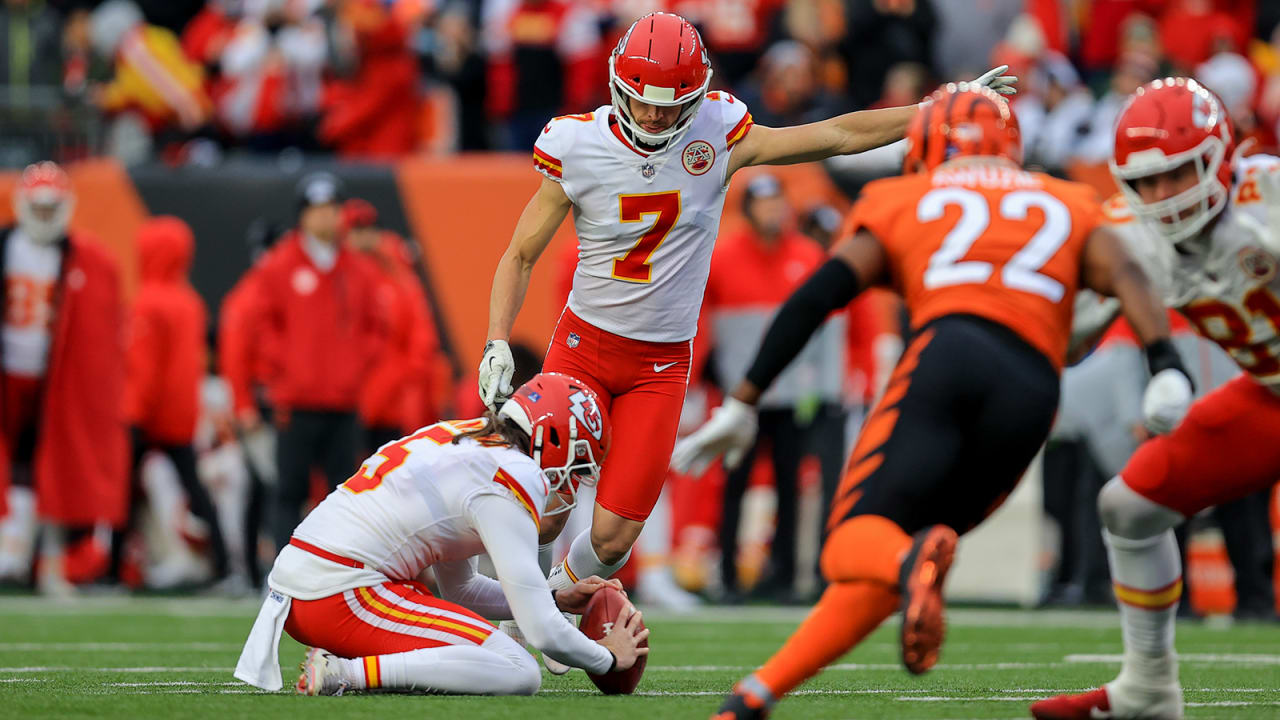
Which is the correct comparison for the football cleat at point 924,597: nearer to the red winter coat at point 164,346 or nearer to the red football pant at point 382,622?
the red football pant at point 382,622

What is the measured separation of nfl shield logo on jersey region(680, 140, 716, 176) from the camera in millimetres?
5969

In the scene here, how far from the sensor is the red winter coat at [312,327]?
1012cm

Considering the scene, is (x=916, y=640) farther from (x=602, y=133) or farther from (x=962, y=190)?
Result: (x=602, y=133)

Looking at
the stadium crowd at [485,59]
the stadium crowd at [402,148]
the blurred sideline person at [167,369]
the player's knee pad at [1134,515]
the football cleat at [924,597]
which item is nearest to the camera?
the football cleat at [924,597]

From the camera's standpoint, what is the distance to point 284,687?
18.3 ft

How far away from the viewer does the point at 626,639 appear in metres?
5.23

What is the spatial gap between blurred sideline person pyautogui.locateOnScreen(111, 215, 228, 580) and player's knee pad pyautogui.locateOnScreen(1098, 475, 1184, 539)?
300 inches

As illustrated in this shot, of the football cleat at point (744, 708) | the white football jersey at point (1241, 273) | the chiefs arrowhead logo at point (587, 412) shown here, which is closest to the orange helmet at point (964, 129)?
the white football jersey at point (1241, 273)

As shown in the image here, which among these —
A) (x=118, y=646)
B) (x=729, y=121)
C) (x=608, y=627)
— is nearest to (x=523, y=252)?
(x=729, y=121)

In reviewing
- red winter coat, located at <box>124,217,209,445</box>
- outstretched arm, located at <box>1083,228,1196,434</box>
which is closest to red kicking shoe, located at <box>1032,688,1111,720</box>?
outstretched arm, located at <box>1083,228,1196,434</box>

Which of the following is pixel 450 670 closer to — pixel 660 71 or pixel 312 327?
pixel 660 71

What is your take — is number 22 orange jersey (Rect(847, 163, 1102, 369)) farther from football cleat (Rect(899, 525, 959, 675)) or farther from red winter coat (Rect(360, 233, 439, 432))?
red winter coat (Rect(360, 233, 439, 432))

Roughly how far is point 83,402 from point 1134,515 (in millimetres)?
7937

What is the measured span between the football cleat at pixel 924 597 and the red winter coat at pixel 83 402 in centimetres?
808
